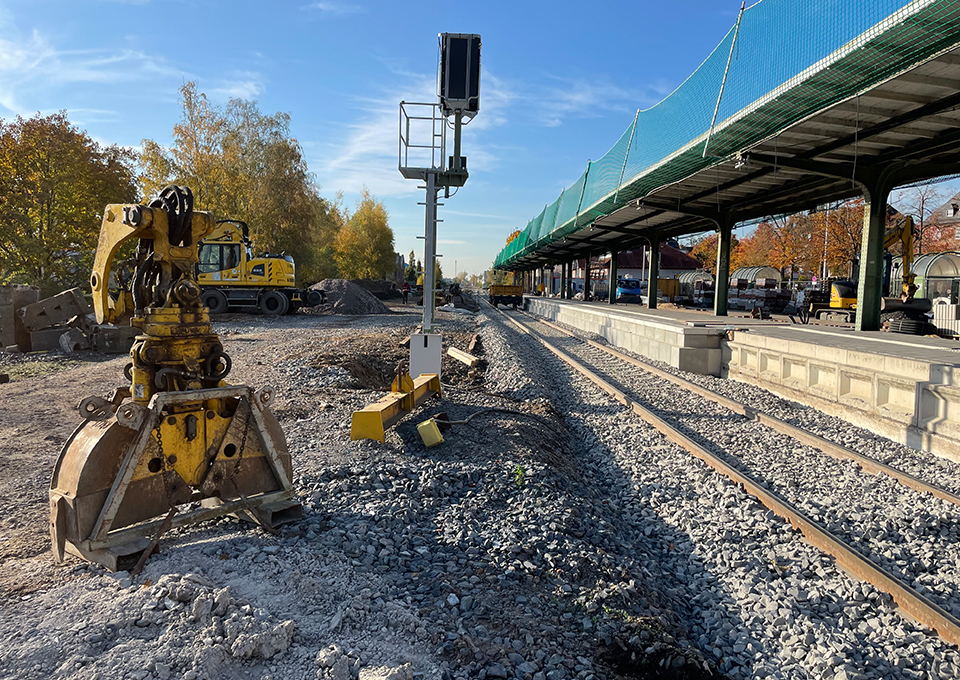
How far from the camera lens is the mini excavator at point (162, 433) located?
341cm

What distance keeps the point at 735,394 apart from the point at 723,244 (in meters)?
11.8

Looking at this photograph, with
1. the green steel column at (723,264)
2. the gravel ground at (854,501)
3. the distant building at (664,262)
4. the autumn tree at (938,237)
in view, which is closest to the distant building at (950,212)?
Result: the autumn tree at (938,237)

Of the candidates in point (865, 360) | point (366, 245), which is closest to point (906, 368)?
point (865, 360)

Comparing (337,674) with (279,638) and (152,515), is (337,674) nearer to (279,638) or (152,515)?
(279,638)

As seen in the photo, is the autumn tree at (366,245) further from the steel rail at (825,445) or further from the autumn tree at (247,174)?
the steel rail at (825,445)

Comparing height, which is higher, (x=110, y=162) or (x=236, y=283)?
(x=110, y=162)

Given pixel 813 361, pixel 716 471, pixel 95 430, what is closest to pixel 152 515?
pixel 95 430

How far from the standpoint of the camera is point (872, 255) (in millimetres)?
13648

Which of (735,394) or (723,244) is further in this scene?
(723,244)

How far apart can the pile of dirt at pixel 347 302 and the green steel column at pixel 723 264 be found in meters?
20.1

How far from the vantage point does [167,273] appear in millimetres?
3828

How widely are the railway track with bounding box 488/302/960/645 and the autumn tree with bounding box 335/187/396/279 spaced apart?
58.5m

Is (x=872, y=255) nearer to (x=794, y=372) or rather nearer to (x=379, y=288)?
(x=794, y=372)

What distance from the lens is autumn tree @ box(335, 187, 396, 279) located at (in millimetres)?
68750
